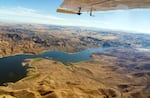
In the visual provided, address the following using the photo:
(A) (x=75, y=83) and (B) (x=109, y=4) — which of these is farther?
(A) (x=75, y=83)

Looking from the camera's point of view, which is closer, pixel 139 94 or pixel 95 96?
pixel 95 96

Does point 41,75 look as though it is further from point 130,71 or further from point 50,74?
point 130,71

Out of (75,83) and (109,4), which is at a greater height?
(109,4)

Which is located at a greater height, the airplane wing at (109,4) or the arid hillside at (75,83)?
the airplane wing at (109,4)

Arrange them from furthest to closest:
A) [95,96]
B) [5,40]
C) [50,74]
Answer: [5,40] → [50,74] → [95,96]

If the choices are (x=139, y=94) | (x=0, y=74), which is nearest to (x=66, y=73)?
(x=0, y=74)

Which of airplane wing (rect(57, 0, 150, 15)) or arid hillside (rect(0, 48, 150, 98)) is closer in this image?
airplane wing (rect(57, 0, 150, 15))

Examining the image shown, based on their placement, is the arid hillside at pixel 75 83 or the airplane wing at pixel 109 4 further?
the arid hillside at pixel 75 83

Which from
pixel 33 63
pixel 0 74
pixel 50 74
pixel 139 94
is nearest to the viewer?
pixel 139 94

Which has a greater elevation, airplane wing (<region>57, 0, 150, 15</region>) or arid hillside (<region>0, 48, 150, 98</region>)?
airplane wing (<region>57, 0, 150, 15</region>)

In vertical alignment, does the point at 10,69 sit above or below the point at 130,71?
above
